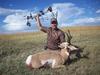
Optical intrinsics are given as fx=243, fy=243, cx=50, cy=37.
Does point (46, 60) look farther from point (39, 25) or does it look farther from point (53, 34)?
point (39, 25)

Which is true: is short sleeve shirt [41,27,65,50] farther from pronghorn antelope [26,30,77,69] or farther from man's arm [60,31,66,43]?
pronghorn antelope [26,30,77,69]

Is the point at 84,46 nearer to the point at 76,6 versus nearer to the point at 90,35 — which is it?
the point at 90,35

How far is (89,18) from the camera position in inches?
186

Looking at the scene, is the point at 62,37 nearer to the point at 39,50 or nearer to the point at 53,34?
the point at 53,34

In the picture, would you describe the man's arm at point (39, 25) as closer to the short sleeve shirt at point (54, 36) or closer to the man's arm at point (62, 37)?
the short sleeve shirt at point (54, 36)

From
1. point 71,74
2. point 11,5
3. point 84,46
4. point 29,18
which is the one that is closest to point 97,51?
point 84,46

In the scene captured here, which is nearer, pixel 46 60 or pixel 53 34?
pixel 46 60

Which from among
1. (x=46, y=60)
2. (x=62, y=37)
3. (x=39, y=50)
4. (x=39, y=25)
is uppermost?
(x=39, y=25)

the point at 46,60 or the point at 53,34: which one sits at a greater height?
the point at 53,34

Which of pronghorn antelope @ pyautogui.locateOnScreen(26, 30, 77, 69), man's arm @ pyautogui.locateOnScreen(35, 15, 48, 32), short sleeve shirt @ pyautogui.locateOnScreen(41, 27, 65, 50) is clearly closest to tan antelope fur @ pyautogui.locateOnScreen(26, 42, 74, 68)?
pronghorn antelope @ pyautogui.locateOnScreen(26, 30, 77, 69)

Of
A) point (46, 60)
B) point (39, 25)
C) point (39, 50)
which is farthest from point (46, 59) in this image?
point (39, 25)

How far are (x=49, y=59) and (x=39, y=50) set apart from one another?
0.42m

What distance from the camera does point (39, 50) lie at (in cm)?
432

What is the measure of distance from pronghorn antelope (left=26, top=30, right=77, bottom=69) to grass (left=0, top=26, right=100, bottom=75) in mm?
85
